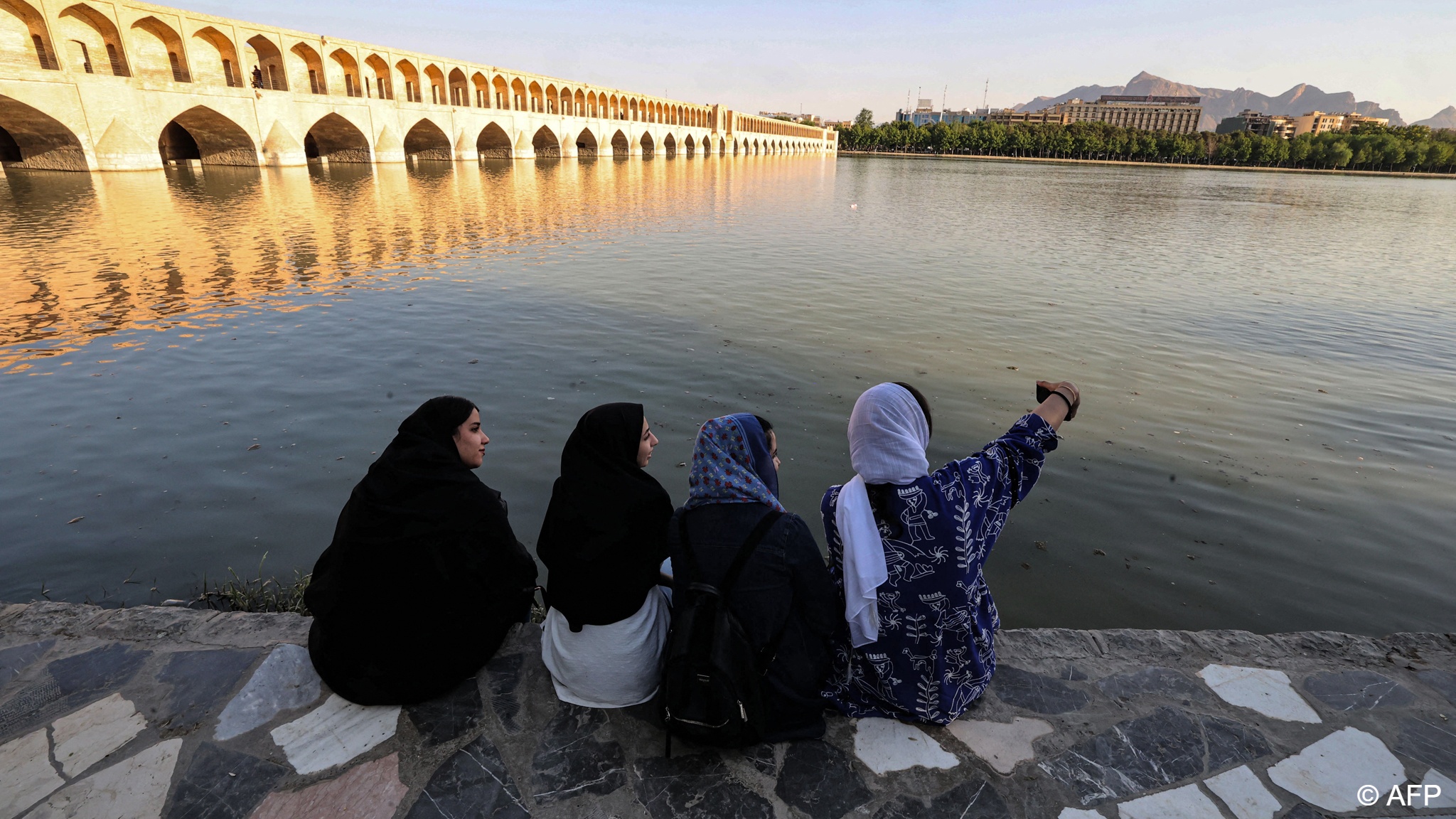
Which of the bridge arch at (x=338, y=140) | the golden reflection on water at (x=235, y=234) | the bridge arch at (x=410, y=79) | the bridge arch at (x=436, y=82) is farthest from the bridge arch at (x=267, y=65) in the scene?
the bridge arch at (x=436, y=82)

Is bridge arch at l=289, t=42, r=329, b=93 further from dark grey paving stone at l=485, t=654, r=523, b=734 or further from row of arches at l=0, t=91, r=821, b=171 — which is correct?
dark grey paving stone at l=485, t=654, r=523, b=734

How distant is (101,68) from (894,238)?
81.8ft

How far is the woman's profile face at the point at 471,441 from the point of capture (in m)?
2.09

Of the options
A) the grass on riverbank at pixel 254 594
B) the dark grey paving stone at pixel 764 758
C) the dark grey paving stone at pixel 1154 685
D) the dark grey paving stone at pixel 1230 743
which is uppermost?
the dark grey paving stone at pixel 764 758

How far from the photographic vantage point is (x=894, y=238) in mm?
13812

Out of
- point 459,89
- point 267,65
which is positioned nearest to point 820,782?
point 267,65

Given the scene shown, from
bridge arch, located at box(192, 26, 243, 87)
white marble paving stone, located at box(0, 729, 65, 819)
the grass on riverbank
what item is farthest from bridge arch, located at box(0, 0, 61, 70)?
white marble paving stone, located at box(0, 729, 65, 819)

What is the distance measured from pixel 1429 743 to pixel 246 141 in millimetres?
32310

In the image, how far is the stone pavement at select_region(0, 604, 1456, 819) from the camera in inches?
67.3

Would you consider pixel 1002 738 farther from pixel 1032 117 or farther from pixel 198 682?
pixel 1032 117

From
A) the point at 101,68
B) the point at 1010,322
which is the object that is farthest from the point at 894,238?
the point at 101,68

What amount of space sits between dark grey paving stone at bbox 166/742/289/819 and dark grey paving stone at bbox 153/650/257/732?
0.49 ft

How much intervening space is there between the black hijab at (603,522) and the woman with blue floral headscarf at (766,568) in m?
0.10

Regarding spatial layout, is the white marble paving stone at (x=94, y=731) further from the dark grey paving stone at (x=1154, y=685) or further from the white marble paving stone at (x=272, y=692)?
the dark grey paving stone at (x=1154, y=685)
